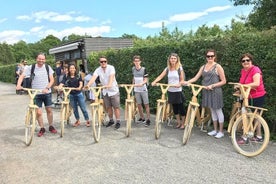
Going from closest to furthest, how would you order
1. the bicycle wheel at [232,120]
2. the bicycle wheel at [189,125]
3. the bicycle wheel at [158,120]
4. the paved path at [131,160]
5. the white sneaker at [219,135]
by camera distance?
the paved path at [131,160]
the bicycle wheel at [232,120]
the bicycle wheel at [189,125]
the white sneaker at [219,135]
the bicycle wheel at [158,120]

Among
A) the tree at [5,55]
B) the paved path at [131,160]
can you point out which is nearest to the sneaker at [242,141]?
the paved path at [131,160]

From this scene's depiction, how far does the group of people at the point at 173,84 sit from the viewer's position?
6.80 metres

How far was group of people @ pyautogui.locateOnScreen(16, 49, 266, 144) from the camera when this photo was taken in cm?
680

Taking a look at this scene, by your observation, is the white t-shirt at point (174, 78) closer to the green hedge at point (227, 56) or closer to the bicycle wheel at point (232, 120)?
the green hedge at point (227, 56)

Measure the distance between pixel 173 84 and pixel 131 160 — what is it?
2521 mm

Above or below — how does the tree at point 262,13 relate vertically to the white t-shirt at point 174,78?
above

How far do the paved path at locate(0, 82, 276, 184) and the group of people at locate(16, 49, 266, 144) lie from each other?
56cm

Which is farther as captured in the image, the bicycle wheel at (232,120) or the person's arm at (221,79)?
the person's arm at (221,79)

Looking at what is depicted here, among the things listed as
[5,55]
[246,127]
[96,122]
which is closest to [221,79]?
[246,127]

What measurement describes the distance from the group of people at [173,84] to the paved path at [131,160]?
1.84 feet

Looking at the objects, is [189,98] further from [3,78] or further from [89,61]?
[3,78]

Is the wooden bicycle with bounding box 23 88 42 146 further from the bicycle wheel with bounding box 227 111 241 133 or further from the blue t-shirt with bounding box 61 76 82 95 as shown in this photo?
the bicycle wheel with bounding box 227 111 241 133

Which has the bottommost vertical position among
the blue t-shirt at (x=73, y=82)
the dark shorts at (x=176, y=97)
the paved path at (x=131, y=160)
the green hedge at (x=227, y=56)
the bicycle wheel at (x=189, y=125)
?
the paved path at (x=131, y=160)

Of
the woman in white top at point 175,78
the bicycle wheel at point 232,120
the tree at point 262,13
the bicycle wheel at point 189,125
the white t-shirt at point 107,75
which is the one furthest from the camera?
the tree at point 262,13
